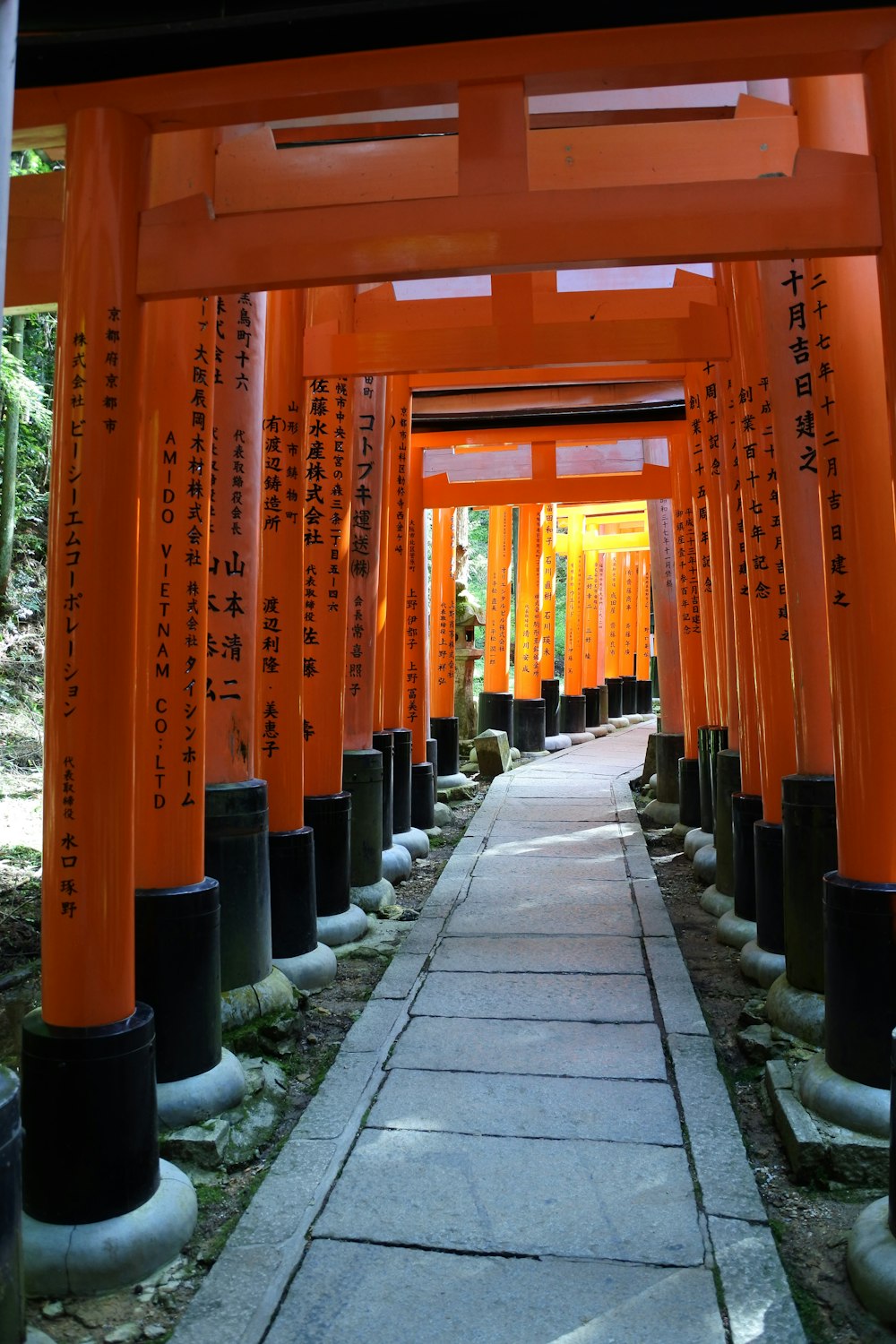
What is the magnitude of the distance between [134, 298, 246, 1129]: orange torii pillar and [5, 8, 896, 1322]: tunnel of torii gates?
0.04 ft

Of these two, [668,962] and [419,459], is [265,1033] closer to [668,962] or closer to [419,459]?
[668,962]

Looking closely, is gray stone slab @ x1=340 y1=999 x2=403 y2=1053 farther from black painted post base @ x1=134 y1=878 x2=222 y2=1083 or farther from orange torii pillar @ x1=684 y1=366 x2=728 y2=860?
orange torii pillar @ x1=684 y1=366 x2=728 y2=860

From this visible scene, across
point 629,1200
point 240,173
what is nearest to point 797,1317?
point 629,1200

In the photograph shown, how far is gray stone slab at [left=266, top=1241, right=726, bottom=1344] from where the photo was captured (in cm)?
249

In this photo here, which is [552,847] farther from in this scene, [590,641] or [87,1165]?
[590,641]

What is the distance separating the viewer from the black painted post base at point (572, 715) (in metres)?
19.9

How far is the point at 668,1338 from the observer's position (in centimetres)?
246

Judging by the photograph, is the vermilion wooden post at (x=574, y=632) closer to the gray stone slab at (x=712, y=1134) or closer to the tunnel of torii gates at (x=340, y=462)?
the tunnel of torii gates at (x=340, y=462)

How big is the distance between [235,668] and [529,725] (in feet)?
41.5

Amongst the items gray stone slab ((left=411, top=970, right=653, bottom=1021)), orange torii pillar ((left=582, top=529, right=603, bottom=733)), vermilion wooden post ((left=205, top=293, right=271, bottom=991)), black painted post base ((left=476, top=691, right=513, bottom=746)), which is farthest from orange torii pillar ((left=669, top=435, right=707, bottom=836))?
orange torii pillar ((left=582, top=529, right=603, bottom=733))

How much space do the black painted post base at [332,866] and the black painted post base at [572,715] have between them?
1419 centimetres

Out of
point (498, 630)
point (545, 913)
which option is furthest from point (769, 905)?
point (498, 630)

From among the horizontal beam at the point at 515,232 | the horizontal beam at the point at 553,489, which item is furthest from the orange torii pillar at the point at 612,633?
the horizontal beam at the point at 515,232

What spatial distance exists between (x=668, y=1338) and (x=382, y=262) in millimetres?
2989
